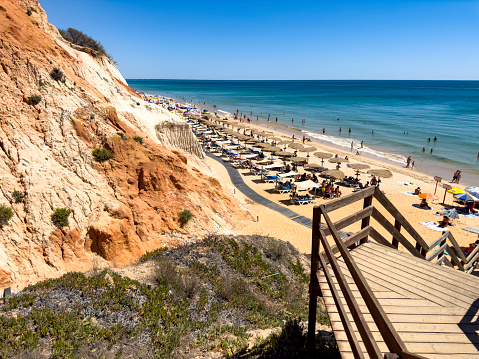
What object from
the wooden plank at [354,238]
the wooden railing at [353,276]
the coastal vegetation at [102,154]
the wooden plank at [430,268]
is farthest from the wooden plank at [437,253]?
the coastal vegetation at [102,154]

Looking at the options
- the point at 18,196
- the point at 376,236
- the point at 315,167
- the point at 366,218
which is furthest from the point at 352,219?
the point at 315,167

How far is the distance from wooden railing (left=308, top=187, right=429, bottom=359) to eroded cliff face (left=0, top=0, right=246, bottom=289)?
8.35 meters

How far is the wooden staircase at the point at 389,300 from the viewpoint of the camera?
2.75 m

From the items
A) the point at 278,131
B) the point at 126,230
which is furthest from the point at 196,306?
the point at 278,131

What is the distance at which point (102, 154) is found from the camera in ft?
42.5

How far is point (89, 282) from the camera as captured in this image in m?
6.92

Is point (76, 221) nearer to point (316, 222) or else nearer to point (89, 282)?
point (89, 282)

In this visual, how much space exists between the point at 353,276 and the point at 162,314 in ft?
15.5

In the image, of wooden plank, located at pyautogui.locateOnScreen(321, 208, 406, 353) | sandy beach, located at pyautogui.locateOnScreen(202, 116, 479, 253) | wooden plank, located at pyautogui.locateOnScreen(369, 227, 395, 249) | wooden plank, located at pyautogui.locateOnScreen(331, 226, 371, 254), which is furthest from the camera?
sandy beach, located at pyautogui.locateOnScreen(202, 116, 479, 253)

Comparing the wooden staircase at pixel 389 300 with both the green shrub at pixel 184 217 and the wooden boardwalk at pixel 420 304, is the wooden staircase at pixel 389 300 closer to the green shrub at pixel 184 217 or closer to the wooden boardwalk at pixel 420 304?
the wooden boardwalk at pixel 420 304

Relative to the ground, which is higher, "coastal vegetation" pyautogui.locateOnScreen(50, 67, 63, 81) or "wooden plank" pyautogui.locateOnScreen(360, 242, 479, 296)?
"coastal vegetation" pyautogui.locateOnScreen(50, 67, 63, 81)

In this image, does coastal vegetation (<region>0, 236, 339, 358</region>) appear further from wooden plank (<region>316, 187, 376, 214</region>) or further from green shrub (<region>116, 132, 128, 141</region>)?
green shrub (<region>116, 132, 128, 141</region>)

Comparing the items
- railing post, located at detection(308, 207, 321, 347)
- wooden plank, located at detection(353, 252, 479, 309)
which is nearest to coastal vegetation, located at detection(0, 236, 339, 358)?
railing post, located at detection(308, 207, 321, 347)

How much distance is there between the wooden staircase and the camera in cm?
275
